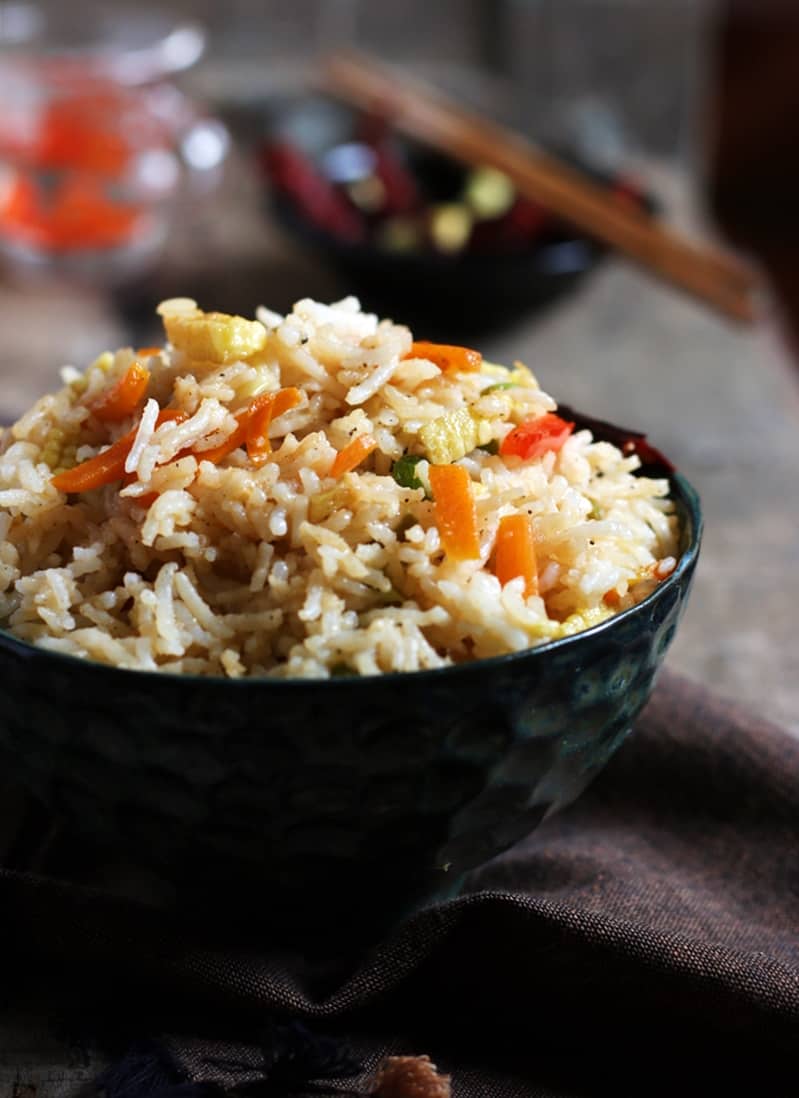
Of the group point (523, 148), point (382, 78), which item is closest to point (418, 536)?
point (523, 148)

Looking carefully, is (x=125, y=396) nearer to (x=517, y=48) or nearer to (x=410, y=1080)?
(x=410, y=1080)

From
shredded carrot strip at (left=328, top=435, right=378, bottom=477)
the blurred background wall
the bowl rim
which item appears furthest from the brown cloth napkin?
the blurred background wall

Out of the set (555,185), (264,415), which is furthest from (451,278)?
(264,415)

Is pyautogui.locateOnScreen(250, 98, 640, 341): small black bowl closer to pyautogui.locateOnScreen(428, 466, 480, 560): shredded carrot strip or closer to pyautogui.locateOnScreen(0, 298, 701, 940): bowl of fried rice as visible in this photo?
pyautogui.locateOnScreen(0, 298, 701, 940): bowl of fried rice

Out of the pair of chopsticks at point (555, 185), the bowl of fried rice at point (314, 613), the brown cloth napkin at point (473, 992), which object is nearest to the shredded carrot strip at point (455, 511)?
the bowl of fried rice at point (314, 613)

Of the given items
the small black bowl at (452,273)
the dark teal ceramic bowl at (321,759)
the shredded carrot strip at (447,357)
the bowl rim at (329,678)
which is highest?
the shredded carrot strip at (447,357)

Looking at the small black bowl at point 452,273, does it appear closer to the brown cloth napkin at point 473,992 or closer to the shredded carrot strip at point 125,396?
the shredded carrot strip at point 125,396

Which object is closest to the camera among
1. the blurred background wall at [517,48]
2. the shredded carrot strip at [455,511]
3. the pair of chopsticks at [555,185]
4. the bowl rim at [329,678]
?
the bowl rim at [329,678]

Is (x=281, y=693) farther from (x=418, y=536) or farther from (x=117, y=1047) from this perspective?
(x=117, y=1047)
